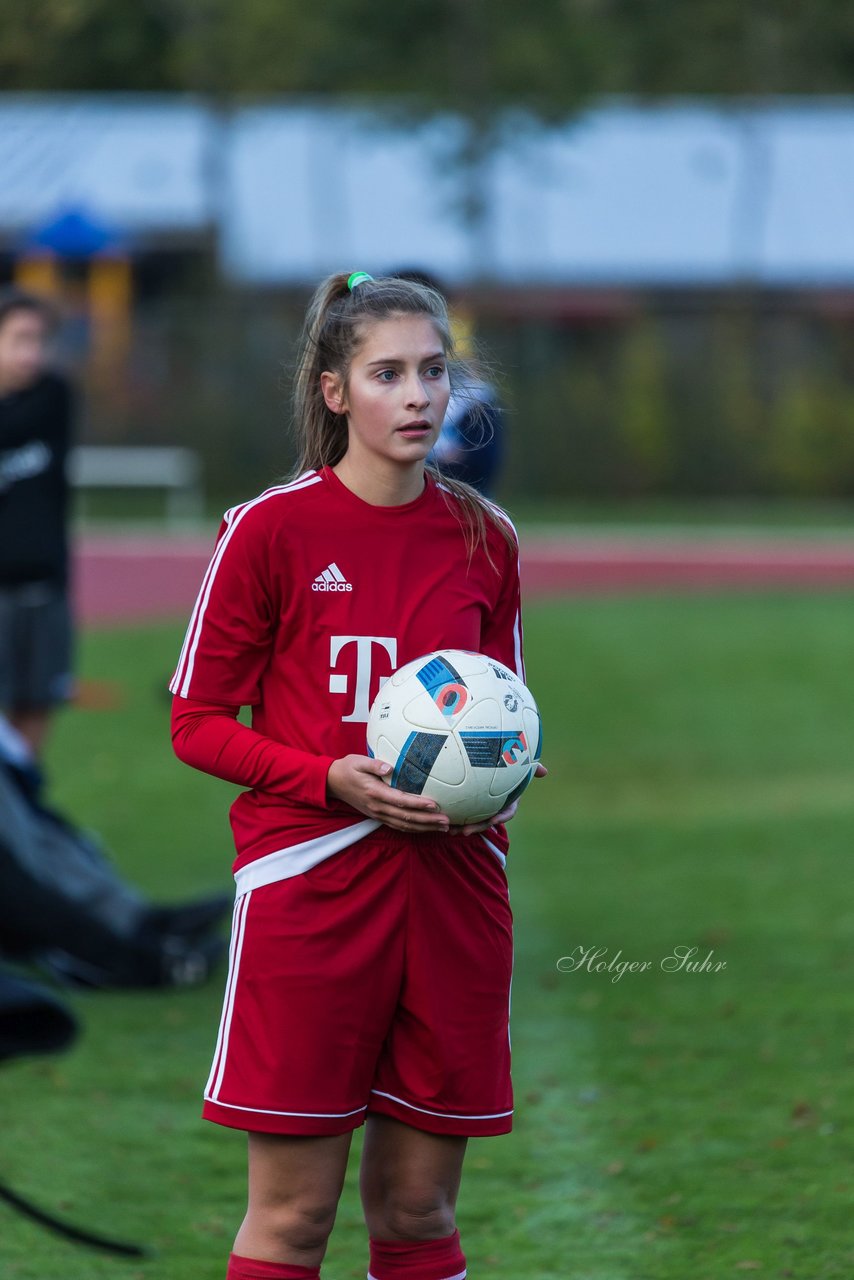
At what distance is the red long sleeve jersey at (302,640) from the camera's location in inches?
117

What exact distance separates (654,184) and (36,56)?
2769cm

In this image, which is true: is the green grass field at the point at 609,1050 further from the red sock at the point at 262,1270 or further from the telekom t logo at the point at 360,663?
the telekom t logo at the point at 360,663

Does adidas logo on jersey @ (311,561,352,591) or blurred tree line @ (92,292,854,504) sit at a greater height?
adidas logo on jersey @ (311,561,352,591)

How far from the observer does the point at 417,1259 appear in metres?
3.09

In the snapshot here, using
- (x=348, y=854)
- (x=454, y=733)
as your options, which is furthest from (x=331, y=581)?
(x=348, y=854)

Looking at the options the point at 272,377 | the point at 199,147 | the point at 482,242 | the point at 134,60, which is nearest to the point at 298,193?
the point at 199,147

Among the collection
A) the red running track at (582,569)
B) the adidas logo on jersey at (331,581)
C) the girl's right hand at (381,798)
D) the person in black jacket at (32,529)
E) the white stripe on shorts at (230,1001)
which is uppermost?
the adidas logo on jersey at (331,581)

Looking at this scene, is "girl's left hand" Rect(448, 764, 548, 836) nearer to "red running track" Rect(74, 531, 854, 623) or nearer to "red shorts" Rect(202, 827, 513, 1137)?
"red shorts" Rect(202, 827, 513, 1137)

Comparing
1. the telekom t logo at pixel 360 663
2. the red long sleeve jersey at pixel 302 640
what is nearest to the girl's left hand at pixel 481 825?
the red long sleeve jersey at pixel 302 640

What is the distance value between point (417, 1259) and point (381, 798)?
83 centimetres

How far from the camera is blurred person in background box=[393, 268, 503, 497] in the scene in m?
3.31
